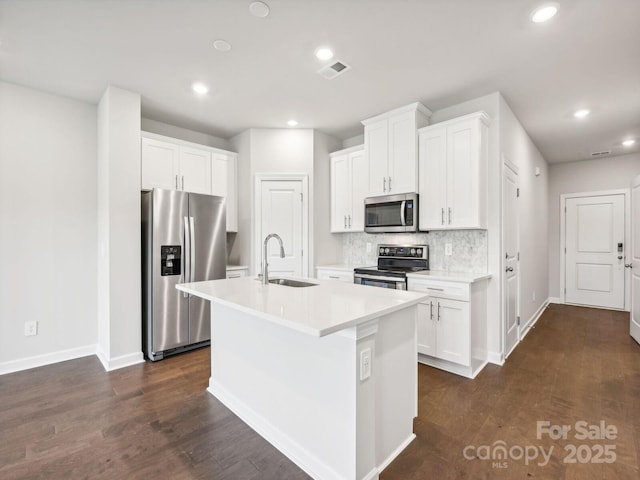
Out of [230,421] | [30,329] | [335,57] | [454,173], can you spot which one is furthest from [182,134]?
[230,421]

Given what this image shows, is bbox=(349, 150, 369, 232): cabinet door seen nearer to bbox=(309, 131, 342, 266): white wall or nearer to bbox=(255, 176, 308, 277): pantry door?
bbox=(309, 131, 342, 266): white wall

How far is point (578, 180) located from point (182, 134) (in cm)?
688

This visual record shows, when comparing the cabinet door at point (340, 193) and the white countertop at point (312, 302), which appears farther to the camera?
the cabinet door at point (340, 193)

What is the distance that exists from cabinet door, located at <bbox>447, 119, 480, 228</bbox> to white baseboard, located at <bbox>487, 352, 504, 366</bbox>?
1.35 meters

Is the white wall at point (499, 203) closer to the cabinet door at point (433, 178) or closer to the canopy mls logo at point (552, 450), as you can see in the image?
the cabinet door at point (433, 178)

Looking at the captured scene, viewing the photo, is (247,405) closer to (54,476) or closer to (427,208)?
(54,476)

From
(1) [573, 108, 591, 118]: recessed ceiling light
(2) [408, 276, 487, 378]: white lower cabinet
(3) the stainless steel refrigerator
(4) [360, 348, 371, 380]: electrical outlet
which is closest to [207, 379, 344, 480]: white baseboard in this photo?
(4) [360, 348, 371, 380]: electrical outlet

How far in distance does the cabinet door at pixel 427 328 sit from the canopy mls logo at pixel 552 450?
1.06 m

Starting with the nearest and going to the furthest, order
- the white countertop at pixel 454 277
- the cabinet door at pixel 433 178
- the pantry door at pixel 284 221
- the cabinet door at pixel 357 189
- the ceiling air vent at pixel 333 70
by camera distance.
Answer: the ceiling air vent at pixel 333 70 < the white countertop at pixel 454 277 < the cabinet door at pixel 433 178 < the cabinet door at pixel 357 189 < the pantry door at pixel 284 221

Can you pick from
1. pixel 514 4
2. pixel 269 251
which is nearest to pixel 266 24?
pixel 514 4

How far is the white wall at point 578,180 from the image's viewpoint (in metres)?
5.22

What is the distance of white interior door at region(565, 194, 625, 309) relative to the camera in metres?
5.29

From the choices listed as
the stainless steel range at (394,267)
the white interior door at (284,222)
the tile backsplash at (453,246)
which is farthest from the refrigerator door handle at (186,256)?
the tile backsplash at (453,246)

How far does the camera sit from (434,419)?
217 centimetres
